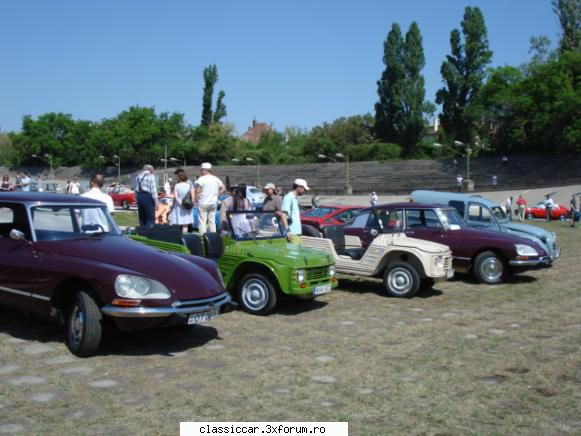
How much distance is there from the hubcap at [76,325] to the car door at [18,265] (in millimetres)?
408

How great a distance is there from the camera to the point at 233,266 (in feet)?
27.9

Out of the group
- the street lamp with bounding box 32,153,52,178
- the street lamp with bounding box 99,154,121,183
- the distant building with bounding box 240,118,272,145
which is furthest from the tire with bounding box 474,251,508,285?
the distant building with bounding box 240,118,272,145

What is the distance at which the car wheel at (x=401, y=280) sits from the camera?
9992 millimetres

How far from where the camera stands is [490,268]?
1181 centimetres

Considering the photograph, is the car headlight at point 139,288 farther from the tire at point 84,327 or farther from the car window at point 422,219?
the car window at point 422,219

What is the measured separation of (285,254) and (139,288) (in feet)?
9.17

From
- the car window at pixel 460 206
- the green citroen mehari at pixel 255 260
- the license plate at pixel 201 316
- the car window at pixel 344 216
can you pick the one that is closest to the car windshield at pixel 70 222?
the green citroen mehari at pixel 255 260

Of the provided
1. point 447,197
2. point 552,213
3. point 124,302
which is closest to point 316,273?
point 124,302

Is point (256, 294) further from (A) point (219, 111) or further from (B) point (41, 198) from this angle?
(A) point (219, 111)

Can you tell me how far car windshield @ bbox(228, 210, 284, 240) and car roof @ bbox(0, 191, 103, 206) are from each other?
7.24 ft

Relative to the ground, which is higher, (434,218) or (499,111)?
(499,111)

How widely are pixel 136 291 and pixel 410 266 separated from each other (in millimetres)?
5407

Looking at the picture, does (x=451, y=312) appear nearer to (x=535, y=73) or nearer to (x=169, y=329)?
(x=169, y=329)

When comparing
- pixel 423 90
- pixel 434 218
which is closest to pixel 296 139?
pixel 423 90
